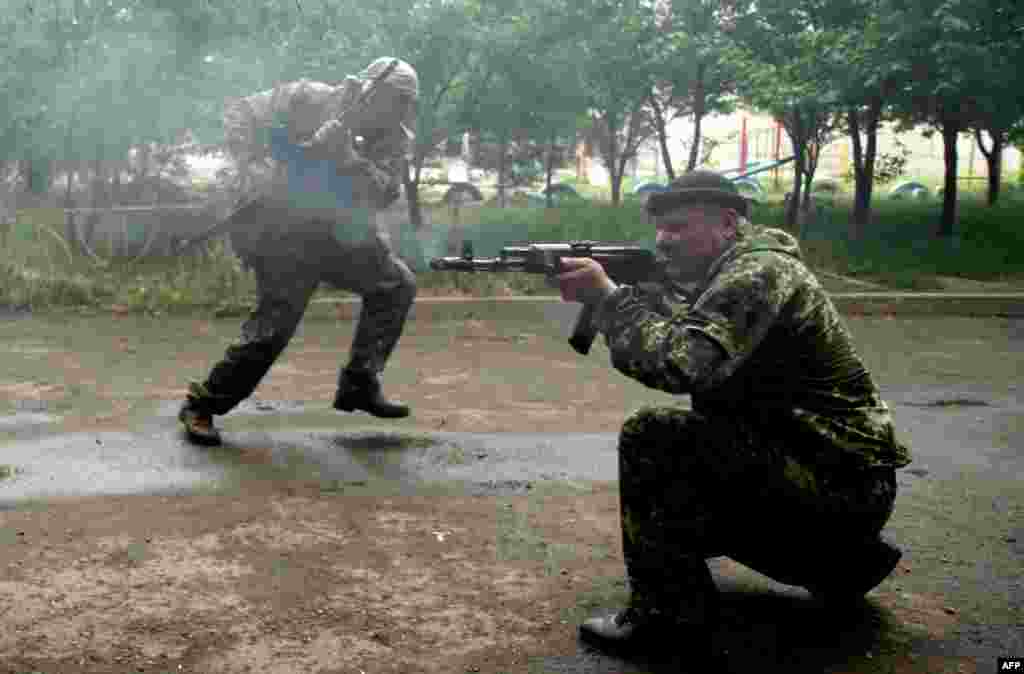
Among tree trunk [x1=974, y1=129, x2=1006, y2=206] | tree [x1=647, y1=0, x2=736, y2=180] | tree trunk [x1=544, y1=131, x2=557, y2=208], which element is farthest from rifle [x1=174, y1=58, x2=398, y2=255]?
tree trunk [x1=974, y1=129, x2=1006, y2=206]

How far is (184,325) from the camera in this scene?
29.4ft

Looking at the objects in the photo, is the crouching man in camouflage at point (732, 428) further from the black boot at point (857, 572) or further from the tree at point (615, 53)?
the tree at point (615, 53)

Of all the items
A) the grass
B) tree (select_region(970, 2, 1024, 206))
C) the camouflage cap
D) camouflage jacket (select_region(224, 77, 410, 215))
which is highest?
tree (select_region(970, 2, 1024, 206))

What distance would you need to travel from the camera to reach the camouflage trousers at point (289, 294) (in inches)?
209

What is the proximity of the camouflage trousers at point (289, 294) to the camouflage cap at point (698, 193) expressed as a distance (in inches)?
92.5

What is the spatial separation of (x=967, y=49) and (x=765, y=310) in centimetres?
884

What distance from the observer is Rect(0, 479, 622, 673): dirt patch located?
328 cm

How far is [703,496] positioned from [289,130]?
2.84 m

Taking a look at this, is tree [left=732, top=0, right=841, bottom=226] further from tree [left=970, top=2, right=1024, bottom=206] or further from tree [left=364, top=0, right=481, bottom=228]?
tree [left=364, top=0, right=481, bottom=228]

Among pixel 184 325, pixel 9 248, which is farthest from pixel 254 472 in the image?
pixel 9 248

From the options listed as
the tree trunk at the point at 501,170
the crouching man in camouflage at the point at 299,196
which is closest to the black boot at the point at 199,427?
the crouching man in camouflage at the point at 299,196

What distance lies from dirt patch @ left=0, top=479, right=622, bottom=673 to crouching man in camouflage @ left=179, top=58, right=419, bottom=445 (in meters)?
0.83

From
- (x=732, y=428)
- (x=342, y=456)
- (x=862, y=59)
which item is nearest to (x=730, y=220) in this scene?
(x=732, y=428)

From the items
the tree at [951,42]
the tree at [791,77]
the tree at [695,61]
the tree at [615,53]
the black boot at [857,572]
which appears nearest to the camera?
the black boot at [857,572]
